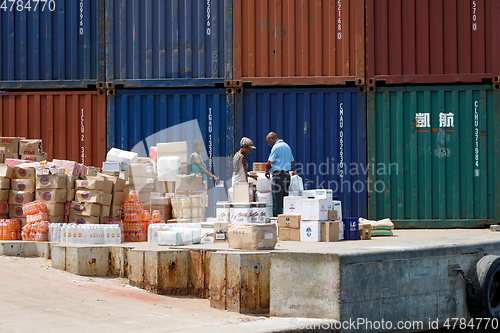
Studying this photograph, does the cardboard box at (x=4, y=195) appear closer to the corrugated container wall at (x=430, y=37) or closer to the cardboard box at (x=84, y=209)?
the cardboard box at (x=84, y=209)

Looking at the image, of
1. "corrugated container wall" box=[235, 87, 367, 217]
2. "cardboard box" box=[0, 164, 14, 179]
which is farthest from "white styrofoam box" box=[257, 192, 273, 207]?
"cardboard box" box=[0, 164, 14, 179]

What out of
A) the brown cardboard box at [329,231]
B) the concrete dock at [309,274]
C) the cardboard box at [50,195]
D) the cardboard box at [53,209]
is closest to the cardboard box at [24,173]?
the cardboard box at [50,195]

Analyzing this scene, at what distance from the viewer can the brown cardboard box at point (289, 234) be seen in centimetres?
834

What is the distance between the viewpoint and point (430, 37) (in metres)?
11.5

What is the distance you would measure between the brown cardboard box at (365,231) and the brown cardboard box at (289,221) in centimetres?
109

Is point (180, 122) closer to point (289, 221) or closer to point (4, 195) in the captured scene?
point (4, 195)

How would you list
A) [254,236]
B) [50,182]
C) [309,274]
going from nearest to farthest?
1. [309,274]
2. [254,236]
3. [50,182]

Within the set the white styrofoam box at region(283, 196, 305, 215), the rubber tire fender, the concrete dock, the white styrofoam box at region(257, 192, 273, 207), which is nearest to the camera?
the concrete dock

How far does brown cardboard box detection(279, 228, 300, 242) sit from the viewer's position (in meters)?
→ 8.34

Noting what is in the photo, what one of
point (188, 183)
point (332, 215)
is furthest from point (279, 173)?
point (188, 183)

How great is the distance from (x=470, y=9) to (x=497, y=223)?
14.0ft

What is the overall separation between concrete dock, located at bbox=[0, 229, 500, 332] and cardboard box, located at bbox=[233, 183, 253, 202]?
57.4 inches

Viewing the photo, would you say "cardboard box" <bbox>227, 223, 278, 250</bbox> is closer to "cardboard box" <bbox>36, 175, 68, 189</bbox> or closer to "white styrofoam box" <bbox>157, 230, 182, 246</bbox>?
"white styrofoam box" <bbox>157, 230, 182, 246</bbox>

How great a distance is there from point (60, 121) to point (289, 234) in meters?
5.91
